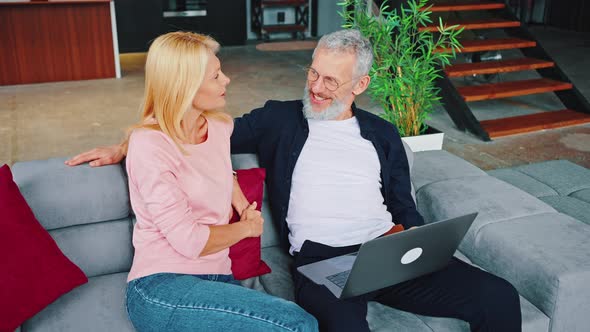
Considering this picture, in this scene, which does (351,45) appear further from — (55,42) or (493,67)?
(55,42)

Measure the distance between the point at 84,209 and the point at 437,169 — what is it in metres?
1.53

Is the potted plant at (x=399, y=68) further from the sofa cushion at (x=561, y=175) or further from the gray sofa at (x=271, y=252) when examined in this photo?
the gray sofa at (x=271, y=252)

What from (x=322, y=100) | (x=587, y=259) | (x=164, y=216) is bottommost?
(x=587, y=259)

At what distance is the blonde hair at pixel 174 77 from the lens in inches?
65.4

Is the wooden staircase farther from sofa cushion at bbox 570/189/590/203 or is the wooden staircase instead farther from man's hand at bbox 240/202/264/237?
man's hand at bbox 240/202/264/237

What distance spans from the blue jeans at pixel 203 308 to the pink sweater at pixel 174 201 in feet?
0.20

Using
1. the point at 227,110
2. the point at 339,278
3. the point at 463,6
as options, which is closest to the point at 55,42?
the point at 227,110

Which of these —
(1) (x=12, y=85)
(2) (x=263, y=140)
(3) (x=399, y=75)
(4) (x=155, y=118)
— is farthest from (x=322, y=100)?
(1) (x=12, y=85)

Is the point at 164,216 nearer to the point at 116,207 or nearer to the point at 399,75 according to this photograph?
the point at 116,207

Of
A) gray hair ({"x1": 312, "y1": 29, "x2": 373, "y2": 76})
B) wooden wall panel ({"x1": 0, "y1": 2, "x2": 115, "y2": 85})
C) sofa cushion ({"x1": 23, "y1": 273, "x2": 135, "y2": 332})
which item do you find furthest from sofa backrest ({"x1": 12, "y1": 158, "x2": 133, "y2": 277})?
wooden wall panel ({"x1": 0, "y1": 2, "x2": 115, "y2": 85})

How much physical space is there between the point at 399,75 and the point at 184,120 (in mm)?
2209

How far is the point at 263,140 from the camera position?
2.29 m

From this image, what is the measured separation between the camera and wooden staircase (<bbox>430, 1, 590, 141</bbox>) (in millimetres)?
5297

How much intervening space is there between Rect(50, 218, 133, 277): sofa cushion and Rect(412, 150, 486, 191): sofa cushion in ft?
4.10
